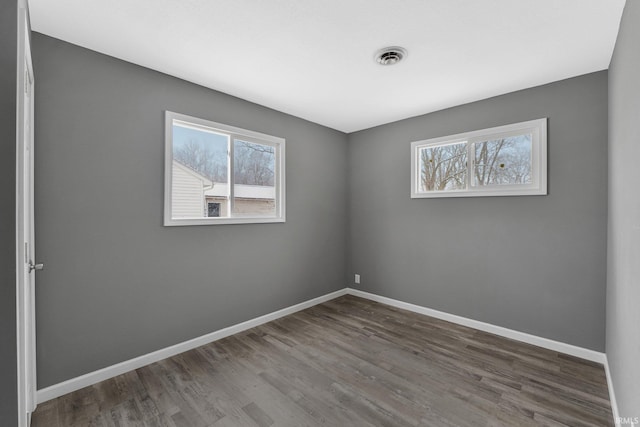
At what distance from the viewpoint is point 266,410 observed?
1.95 m

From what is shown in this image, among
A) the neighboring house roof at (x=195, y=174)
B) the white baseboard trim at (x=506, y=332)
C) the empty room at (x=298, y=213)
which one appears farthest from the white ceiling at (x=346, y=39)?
the white baseboard trim at (x=506, y=332)

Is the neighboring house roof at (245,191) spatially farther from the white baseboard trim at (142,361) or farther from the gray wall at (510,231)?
the gray wall at (510,231)

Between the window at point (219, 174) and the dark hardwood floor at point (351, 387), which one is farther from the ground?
the window at point (219, 174)

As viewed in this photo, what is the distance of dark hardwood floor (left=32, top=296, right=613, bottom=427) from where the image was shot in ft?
6.15

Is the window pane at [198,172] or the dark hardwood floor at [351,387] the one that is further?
the window pane at [198,172]

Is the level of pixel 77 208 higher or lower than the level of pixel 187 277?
higher

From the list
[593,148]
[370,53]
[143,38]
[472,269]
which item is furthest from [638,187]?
[143,38]

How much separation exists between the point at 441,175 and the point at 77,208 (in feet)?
12.1

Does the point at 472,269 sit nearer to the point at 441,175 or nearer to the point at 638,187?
the point at 441,175

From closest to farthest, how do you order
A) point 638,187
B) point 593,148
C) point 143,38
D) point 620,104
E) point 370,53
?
1. point 638,187
2. point 620,104
3. point 143,38
4. point 370,53
5. point 593,148

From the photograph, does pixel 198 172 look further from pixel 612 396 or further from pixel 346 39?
pixel 612 396

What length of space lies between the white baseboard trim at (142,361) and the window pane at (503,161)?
284 centimetres

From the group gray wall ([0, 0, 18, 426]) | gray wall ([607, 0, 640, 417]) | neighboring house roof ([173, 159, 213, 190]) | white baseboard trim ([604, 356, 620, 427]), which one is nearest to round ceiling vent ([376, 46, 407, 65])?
gray wall ([607, 0, 640, 417])

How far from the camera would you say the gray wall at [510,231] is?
8.41 ft
